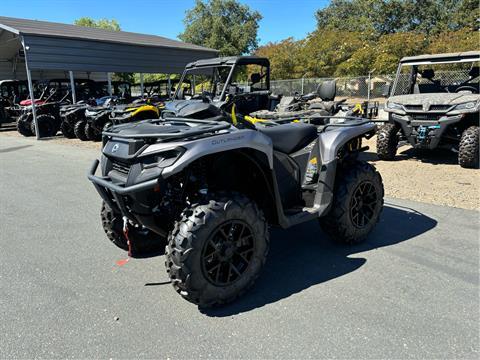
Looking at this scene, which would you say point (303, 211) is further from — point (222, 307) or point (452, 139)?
point (452, 139)

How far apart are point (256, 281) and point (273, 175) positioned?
88 cm

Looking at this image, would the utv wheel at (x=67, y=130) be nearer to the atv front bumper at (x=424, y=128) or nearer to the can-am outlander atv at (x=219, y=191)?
the atv front bumper at (x=424, y=128)

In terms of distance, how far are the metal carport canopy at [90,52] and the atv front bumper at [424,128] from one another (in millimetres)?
12381

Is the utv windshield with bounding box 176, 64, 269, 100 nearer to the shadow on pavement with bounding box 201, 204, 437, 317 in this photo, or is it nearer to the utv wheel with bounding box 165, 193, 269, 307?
the shadow on pavement with bounding box 201, 204, 437, 317

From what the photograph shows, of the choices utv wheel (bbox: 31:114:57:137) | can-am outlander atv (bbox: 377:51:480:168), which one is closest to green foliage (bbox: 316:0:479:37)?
utv wheel (bbox: 31:114:57:137)

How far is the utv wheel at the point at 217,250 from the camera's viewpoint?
2.59m

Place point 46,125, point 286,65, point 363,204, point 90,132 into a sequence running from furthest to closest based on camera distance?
point 286,65 < point 46,125 < point 90,132 < point 363,204

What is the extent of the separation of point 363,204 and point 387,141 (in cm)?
442

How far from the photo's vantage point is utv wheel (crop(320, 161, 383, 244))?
11.8 ft

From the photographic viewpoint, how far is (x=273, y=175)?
10.0ft

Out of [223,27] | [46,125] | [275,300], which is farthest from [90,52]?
[223,27]

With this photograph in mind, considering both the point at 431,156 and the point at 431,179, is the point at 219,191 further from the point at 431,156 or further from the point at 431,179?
the point at 431,156

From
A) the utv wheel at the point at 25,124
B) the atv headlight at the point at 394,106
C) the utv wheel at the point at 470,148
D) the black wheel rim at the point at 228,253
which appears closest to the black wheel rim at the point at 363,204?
the black wheel rim at the point at 228,253

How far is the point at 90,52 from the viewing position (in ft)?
52.1
